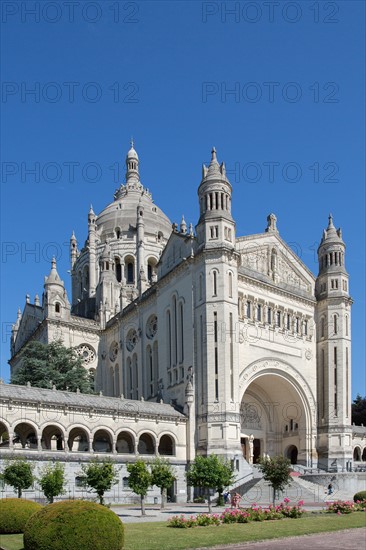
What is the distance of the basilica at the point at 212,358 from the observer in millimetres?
53375

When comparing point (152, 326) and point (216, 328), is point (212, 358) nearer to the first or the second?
point (216, 328)

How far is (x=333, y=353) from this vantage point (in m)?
66.6

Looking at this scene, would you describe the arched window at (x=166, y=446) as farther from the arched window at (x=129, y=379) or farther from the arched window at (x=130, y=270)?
the arched window at (x=130, y=270)

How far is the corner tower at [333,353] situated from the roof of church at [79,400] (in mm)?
16944

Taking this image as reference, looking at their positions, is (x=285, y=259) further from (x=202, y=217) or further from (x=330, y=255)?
(x=202, y=217)

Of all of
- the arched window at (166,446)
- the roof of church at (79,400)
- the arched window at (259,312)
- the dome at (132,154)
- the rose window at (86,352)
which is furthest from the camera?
the dome at (132,154)

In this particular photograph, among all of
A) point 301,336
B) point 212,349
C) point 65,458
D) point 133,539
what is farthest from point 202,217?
point 133,539

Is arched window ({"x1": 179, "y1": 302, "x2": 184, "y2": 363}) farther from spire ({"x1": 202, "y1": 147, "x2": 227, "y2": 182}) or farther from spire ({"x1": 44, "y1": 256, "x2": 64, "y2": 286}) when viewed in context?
spire ({"x1": 44, "y1": 256, "x2": 64, "y2": 286})

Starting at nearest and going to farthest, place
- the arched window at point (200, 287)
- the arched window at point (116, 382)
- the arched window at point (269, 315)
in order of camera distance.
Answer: the arched window at point (200, 287)
the arched window at point (269, 315)
the arched window at point (116, 382)

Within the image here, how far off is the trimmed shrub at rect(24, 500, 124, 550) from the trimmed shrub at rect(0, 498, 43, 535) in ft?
23.9

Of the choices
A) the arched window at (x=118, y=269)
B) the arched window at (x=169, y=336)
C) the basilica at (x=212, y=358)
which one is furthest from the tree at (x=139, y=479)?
the arched window at (x=118, y=269)

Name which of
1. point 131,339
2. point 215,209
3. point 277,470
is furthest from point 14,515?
point 131,339

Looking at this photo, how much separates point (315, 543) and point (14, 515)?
12.3 m

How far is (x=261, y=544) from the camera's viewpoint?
81.6 feet
